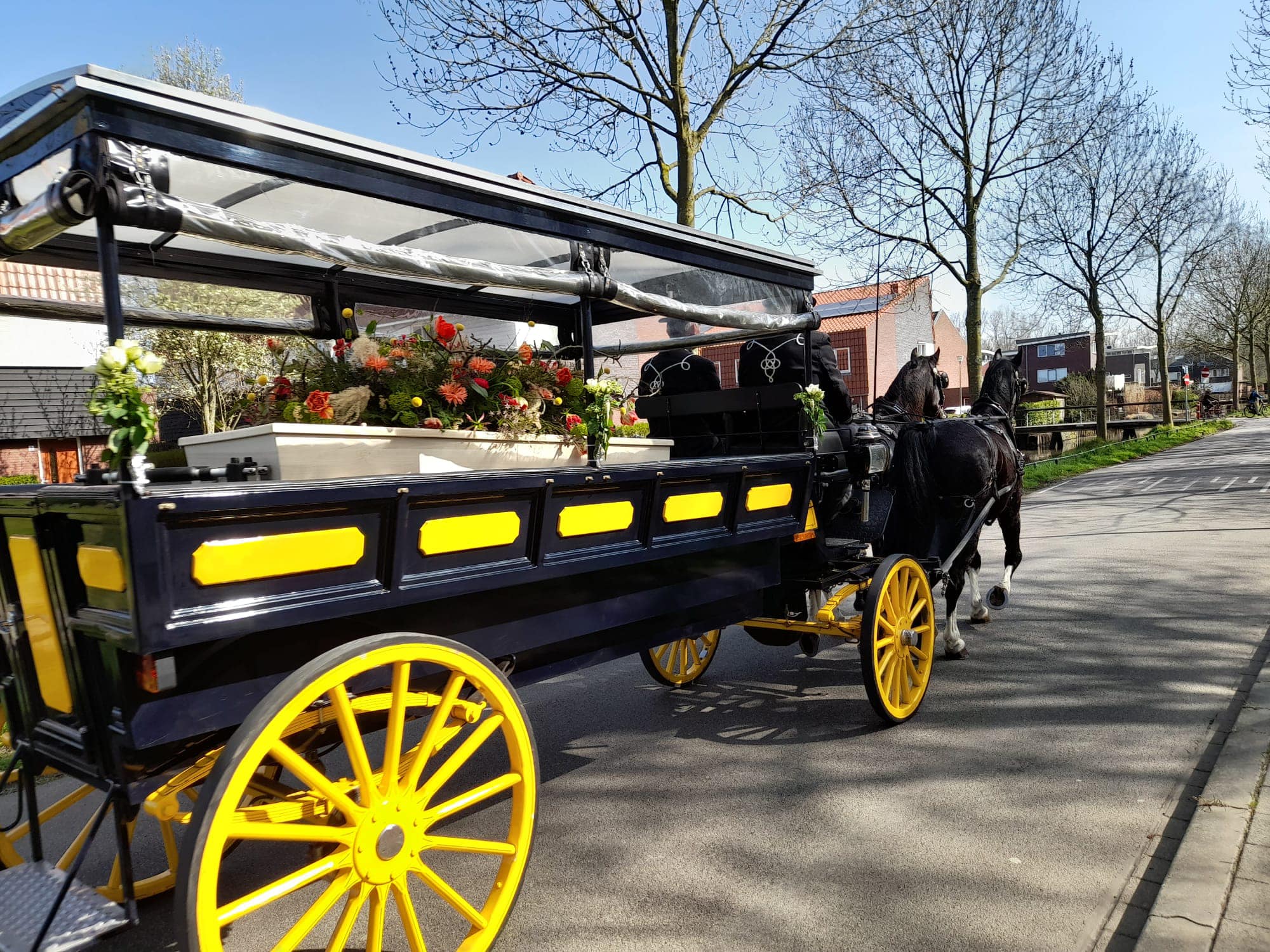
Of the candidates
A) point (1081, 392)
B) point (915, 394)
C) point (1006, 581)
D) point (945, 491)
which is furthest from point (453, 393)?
point (1081, 392)

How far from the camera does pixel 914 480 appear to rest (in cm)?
526

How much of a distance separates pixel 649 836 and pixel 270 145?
2.68 metres

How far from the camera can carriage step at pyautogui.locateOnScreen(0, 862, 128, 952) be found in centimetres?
216

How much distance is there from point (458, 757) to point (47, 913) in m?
1.06

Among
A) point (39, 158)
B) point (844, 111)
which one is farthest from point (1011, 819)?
point (844, 111)

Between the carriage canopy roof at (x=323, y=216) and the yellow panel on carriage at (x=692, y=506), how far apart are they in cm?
75

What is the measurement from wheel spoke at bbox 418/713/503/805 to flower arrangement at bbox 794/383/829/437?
2.36 meters

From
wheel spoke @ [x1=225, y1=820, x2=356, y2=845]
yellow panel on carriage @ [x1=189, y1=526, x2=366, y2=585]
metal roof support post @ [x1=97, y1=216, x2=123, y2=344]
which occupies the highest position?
metal roof support post @ [x1=97, y1=216, x2=123, y2=344]

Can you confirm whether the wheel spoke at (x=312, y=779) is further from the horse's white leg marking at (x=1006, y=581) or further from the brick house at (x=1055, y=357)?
the brick house at (x=1055, y=357)

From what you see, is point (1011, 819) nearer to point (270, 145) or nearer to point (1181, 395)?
point (270, 145)

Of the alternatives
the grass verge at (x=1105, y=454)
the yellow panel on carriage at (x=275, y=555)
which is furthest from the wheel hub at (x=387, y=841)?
the grass verge at (x=1105, y=454)

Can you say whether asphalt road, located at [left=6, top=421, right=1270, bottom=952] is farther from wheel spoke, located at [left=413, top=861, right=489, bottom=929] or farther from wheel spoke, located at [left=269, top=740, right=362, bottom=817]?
wheel spoke, located at [left=269, top=740, right=362, bottom=817]

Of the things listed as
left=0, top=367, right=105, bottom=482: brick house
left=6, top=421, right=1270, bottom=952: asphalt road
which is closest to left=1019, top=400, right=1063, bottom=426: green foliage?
left=6, top=421, right=1270, bottom=952: asphalt road

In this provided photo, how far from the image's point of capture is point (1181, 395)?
4472 cm
